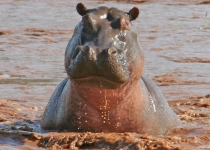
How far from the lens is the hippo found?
5012mm

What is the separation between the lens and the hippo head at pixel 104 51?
4961 mm

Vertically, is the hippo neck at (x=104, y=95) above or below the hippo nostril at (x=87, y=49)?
below

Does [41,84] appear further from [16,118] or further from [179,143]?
[179,143]

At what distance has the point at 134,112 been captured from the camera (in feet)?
18.7

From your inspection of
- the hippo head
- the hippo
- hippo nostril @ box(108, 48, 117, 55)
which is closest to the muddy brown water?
the hippo

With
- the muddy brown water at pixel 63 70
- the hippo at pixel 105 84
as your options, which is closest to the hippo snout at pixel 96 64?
the hippo at pixel 105 84

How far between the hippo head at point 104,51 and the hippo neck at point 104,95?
11 centimetres

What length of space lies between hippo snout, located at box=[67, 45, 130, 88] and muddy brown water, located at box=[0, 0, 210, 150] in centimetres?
69

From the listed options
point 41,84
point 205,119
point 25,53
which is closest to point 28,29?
point 25,53

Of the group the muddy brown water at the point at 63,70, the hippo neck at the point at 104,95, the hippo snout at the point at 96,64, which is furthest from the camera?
the muddy brown water at the point at 63,70

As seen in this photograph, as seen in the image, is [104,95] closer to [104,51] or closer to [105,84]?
[105,84]

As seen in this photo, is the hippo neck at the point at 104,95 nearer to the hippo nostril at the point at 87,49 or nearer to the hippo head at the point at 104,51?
the hippo head at the point at 104,51

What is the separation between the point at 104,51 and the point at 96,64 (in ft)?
0.41

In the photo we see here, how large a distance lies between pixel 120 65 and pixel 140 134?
33.2 inches
